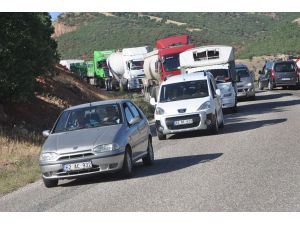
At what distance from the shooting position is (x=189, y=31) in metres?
137

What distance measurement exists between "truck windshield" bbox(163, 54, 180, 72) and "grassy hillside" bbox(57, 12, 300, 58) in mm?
66266

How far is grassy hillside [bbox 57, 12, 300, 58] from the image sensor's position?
4552 inches

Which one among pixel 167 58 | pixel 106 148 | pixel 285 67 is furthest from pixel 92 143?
pixel 285 67

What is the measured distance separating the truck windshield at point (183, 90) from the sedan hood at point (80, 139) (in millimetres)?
8542

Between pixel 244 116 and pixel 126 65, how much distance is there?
96.8 feet

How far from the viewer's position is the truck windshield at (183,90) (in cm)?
2219

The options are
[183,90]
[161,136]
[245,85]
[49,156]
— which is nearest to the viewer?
[49,156]

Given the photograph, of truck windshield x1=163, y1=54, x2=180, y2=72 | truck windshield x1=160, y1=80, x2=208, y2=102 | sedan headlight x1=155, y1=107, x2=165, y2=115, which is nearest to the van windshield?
truck windshield x1=163, y1=54, x2=180, y2=72

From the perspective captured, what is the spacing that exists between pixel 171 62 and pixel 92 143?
25087 mm

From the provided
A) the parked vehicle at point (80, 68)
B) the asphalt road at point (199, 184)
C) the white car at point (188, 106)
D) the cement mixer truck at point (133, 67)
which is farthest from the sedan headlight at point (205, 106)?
the parked vehicle at point (80, 68)

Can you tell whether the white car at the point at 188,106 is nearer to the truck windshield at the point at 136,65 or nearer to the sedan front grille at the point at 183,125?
the sedan front grille at the point at 183,125

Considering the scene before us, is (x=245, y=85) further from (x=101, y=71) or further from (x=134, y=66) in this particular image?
(x=101, y=71)
